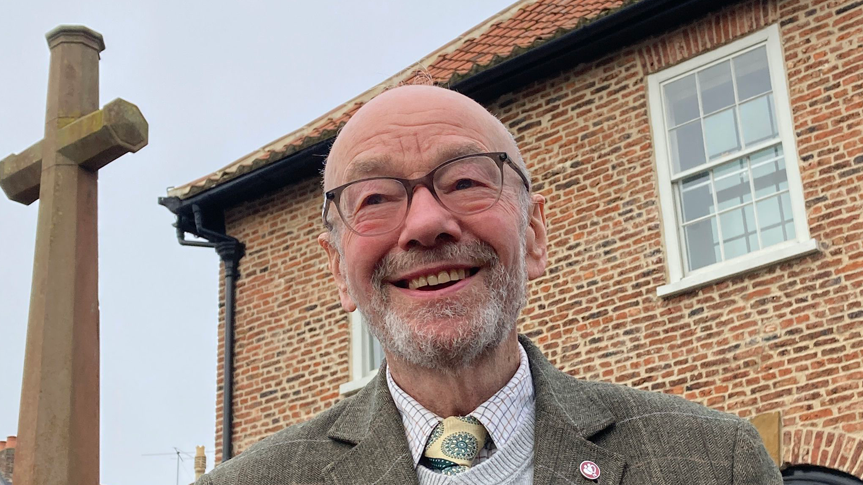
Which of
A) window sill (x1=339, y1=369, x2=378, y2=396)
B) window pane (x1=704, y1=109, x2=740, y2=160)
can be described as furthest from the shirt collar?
window sill (x1=339, y1=369, x2=378, y2=396)

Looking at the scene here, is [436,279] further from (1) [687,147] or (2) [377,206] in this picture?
(1) [687,147]

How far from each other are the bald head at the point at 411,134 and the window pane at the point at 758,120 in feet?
20.8

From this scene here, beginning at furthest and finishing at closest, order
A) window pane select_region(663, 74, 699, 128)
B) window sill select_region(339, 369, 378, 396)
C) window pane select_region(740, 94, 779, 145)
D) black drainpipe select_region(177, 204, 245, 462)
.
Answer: black drainpipe select_region(177, 204, 245, 462) < window sill select_region(339, 369, 378, 396) < window pane select_region(663, 74, 699, 128) < window pane select_region(740, 94, 779, 145)

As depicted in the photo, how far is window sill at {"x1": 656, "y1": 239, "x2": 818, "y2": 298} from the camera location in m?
7.89

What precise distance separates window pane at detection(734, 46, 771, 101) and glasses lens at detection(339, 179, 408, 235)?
6.87 m

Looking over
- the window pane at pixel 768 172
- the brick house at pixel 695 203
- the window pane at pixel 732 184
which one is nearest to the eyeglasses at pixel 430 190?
the brick house at pixel 695 203

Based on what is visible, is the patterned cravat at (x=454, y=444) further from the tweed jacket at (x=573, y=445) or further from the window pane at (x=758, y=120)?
the window pane at (x=758, y=120)

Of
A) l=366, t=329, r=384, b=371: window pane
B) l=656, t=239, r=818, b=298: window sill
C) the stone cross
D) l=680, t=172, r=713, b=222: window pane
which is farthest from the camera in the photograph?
l=366, t=329, r=384, b=371: window pane

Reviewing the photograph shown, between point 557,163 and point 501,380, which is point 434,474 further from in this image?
point 557,163

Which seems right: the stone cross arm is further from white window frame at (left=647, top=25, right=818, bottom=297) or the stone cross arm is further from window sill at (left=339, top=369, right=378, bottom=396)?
window sill at (left=339, top=369, right=378, bottom=396)

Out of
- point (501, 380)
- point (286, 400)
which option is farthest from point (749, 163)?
point (501, 380)

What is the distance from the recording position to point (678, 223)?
29.0 feet

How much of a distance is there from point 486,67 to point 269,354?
3899 millimetres

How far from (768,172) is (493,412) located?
21.8 feet
